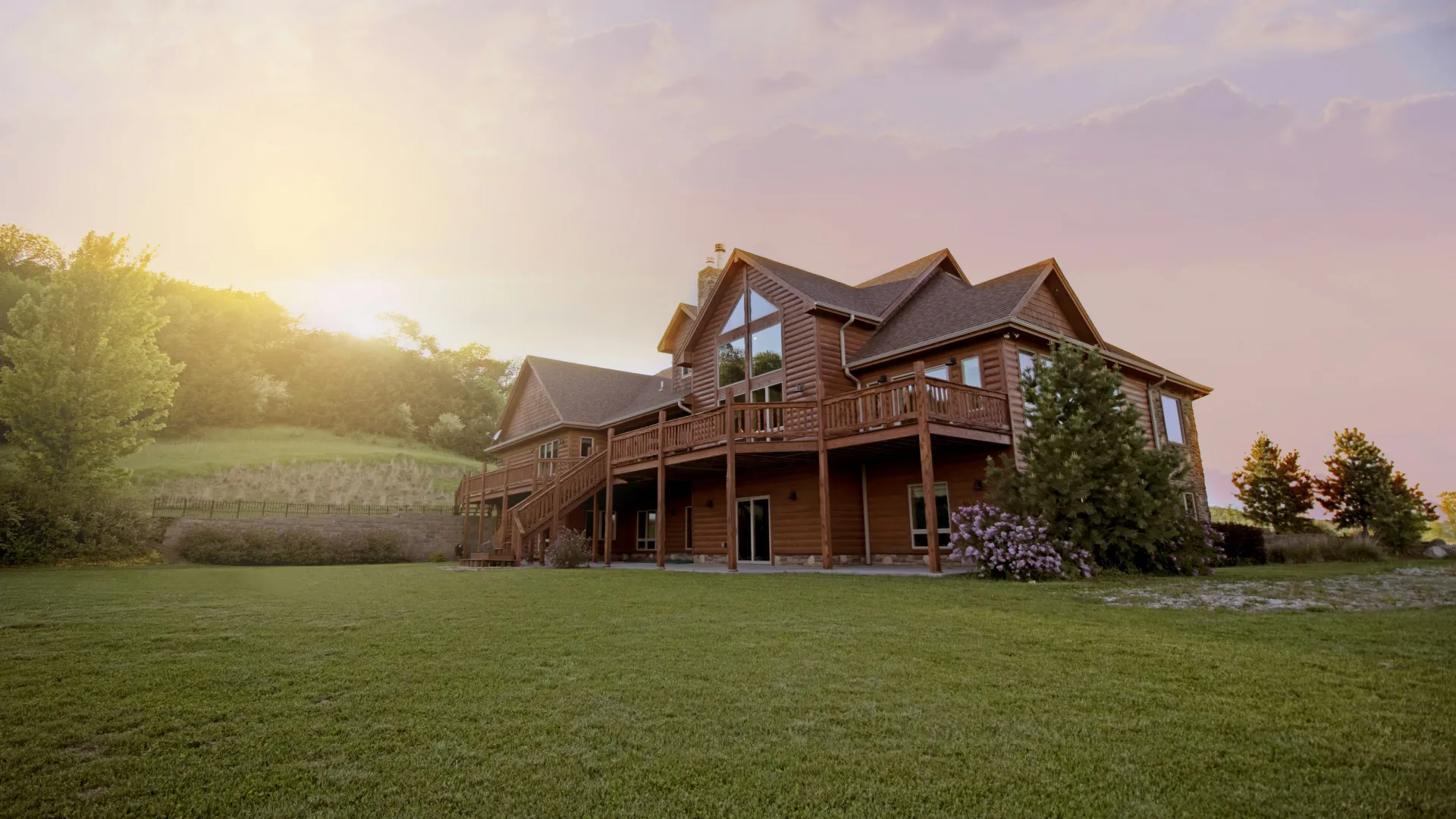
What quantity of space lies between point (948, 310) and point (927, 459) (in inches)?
243

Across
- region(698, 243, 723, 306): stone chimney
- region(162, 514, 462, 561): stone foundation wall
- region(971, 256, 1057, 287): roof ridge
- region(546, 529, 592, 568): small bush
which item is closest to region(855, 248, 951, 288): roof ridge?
region(971, 256, 1057, 287): roof ridge

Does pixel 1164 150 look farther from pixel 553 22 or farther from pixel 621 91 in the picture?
pixel 553 22

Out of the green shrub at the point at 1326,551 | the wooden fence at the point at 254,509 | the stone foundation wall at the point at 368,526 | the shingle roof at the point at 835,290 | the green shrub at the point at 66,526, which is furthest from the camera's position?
the wooden fence at the point at 254,509

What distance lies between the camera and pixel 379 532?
86.0 feet

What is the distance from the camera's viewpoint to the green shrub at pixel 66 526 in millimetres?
17953

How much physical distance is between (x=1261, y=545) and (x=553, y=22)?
21.4 m

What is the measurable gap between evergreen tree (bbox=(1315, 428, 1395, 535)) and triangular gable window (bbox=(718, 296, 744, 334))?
2032 cm

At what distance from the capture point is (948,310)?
17375mm

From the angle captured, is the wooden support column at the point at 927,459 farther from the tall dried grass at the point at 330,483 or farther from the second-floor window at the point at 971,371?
the tall dried grass at the point at 330,483

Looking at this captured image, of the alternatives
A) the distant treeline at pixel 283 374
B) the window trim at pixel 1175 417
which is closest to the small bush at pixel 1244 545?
the window trim at pixel 1175 417

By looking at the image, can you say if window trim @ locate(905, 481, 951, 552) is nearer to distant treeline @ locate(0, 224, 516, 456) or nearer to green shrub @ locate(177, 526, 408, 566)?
green shrub @ locate(177, 526, 408, 566)

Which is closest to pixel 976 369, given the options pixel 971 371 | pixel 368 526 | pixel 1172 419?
pixel 971 371

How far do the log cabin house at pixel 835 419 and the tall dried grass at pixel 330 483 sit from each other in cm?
1760

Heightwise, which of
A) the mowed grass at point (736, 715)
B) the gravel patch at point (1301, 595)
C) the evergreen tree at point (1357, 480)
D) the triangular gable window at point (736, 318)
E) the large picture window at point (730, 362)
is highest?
the triangular gable window at point (736, 318)
